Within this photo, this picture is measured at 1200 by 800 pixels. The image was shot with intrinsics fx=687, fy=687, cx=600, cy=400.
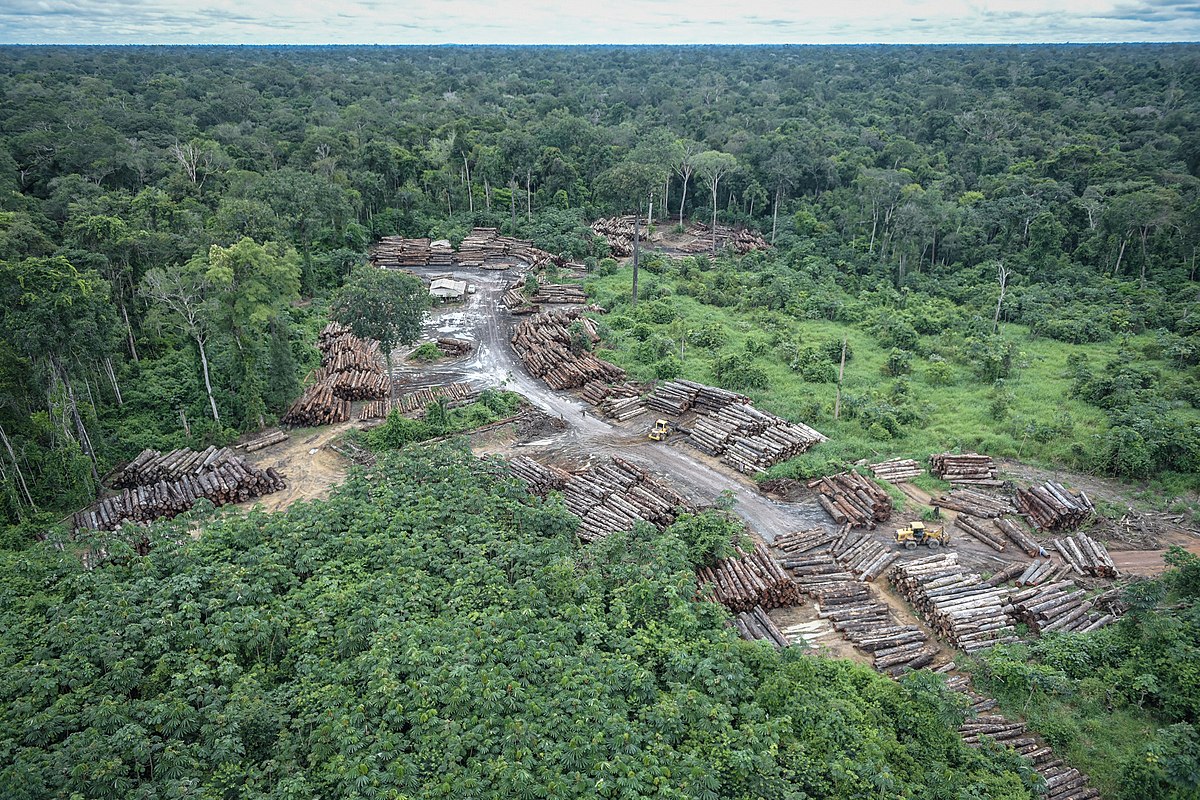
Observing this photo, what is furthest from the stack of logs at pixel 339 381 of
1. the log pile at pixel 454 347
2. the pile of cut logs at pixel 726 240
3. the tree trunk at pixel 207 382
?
the pile of cut logs at pixel 726 240

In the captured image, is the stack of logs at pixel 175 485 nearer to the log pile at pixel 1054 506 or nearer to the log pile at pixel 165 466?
the log pile at pixel 165 466

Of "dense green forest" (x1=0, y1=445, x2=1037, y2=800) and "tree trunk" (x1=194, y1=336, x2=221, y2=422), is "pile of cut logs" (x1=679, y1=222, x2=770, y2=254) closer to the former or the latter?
"tree trunk" (x1=194, y1=336, x2=221, y2=422)

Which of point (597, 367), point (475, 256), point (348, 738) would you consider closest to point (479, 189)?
point (475, 256)

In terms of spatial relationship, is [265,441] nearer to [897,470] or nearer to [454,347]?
[454,347]

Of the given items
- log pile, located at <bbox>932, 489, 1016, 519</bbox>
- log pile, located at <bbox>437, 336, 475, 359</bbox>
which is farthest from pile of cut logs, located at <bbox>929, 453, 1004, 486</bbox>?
log pile, located at <bbox>437, 336, 475, 359</bbox>

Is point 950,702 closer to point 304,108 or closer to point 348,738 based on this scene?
point 348,738

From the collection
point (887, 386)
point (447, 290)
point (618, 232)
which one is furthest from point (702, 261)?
point (887, 386)
